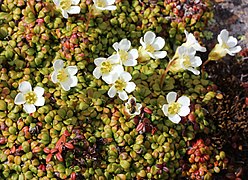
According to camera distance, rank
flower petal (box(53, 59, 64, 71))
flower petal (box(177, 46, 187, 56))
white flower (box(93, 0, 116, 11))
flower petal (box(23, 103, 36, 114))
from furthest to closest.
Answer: white flower (box(93, 0, 116, 11)) → flower petal (box(177, 46, 187, 56)) → flower petal (box(53, 59, 64, 71)) → flower petal (box(23, 103, 36, 114))

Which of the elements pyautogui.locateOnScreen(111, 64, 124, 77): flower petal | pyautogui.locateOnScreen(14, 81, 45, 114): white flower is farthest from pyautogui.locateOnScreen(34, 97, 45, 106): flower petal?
pyautogui.locateOnScreen(111, 64, 124, 77): flower petal

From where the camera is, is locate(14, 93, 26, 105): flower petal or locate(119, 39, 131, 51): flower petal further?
locate(119, 39, 131, 51): flower petal

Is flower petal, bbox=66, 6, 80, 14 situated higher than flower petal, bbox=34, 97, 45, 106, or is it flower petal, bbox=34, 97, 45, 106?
flower petal, bbox=66, 6, 80, 14

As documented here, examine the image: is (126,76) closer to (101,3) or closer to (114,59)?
(114,59)

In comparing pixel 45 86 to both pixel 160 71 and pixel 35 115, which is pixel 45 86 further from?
pixel 160 71

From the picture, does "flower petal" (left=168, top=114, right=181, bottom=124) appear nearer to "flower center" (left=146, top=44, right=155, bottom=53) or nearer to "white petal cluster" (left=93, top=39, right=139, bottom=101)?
"white petal cluster" (left=93, top=39, right=139, bottom=101)

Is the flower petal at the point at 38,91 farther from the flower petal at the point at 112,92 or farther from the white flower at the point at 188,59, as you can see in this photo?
the white flower at the point at 188,59

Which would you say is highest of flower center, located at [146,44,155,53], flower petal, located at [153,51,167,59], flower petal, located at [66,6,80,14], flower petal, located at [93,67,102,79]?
flower petal, located at [66,6,80,14]
